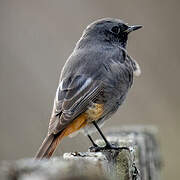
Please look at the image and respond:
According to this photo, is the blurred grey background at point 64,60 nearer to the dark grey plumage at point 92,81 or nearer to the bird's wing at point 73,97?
the dark grey plumage at point 92,81

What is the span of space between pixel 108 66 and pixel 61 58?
5.17 m

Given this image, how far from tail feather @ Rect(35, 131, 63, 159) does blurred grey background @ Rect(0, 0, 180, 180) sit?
379 cm

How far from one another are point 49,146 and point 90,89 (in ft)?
2.82

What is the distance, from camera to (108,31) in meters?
6.16

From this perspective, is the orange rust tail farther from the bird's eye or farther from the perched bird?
the bird's eye

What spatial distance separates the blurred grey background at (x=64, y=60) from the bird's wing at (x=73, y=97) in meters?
3.31

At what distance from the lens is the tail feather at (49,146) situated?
14.0 feet

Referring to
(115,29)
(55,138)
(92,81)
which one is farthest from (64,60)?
(55,138)

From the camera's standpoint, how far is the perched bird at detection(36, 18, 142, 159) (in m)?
4.86

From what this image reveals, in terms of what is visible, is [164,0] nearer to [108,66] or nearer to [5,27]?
[5,27]

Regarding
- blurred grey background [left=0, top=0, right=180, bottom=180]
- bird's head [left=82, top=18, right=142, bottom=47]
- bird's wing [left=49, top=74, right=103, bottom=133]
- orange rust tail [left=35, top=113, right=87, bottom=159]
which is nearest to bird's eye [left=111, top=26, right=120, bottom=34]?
bird's head [left=82, top=18, right=142, bottom=47]

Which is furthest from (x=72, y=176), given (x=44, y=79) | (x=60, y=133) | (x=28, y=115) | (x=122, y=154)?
(x=44, y=79)

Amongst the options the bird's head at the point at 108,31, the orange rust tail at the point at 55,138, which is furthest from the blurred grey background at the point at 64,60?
the orange rust tail at the point at 55,138

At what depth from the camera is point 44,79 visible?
9.77 m
